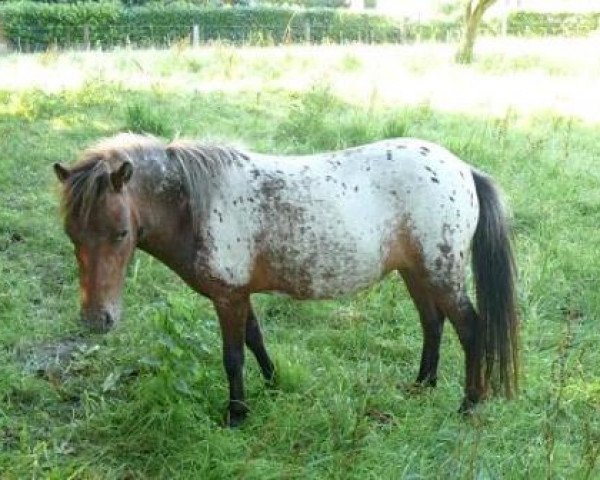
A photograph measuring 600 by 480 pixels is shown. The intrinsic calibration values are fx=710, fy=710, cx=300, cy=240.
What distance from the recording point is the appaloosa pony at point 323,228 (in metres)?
3.26

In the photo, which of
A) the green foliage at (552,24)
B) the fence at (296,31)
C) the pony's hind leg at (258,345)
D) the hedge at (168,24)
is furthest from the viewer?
the green foliage at (552,24)

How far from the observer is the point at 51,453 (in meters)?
3.18

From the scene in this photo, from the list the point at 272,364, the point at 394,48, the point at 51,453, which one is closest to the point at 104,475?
the point at 51,453

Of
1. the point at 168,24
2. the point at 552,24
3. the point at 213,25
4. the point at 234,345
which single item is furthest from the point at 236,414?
the point at 552,24

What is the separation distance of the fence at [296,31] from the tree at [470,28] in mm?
4678

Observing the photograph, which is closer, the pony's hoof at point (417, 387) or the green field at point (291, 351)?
the green field at point (291, 351)

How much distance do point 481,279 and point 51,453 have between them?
7.19ft

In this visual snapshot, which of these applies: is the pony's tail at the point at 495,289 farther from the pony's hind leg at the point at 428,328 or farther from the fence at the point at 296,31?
the fence at the point at 296,31

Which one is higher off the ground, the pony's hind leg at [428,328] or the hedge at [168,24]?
the hedge at [168,24]

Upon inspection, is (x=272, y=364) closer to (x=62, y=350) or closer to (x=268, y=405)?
(x=268, y=405)

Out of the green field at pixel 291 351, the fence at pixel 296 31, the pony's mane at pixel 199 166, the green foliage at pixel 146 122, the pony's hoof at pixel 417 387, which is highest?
the fence at pixel 296 31

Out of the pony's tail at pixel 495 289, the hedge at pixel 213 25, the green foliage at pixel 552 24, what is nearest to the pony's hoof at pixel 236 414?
the pony's tail at pixel 495 289

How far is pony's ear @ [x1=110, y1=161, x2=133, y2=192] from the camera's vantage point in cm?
289

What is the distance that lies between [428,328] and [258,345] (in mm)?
924
